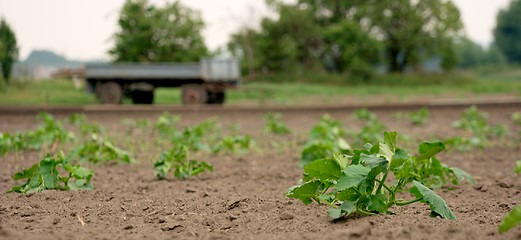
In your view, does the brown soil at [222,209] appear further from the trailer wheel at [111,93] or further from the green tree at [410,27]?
the green tree at [410,27]

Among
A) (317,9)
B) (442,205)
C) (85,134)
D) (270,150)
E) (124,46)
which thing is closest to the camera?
(442,205)

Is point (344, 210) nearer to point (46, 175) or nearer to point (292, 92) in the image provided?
point (46, 175)

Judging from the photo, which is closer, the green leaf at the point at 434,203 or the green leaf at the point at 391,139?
the green leaf at the point at 434,203

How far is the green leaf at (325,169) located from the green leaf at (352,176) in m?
0.16

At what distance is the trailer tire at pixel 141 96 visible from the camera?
733 inches

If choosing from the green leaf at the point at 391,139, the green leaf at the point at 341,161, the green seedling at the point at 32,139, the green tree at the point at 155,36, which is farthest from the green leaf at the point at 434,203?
the green tree at the point at 155,36

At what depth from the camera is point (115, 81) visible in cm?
1864

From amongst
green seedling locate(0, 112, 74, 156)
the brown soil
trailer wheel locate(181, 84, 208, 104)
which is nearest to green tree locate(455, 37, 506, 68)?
trailer wheel locate(181, 84, 208, 104)

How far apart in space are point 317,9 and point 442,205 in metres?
38.8

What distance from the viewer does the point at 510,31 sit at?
226 feet

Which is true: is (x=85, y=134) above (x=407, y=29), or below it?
below

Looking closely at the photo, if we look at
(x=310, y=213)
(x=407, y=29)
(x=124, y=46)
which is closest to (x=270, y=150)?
(x=310, y=213)

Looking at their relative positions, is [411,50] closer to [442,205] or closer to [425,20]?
[425,20]

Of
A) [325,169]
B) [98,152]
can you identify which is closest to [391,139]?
[325,169]
